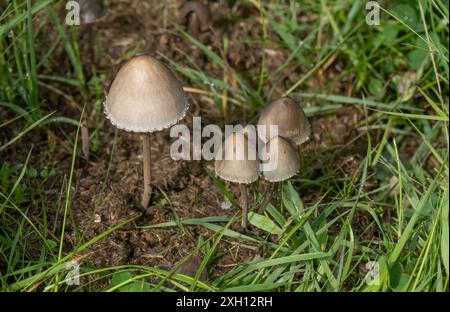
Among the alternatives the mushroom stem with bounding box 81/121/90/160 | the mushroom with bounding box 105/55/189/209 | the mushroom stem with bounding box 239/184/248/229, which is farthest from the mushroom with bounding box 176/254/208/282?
the mushroom stem with bounding box 81/121/90/160

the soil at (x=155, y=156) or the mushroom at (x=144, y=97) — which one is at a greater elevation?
the mushroom at (x=144, y=97)

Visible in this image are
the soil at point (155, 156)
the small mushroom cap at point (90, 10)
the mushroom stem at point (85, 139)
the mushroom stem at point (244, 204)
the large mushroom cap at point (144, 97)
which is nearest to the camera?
the large mushroom cap at point (144, 97)

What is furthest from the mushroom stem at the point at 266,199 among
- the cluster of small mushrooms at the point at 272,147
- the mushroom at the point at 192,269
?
the mushroom at the point at 192,269

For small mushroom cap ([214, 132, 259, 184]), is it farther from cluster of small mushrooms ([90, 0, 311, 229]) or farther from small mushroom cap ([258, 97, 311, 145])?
small mushroom cap ([258, 97, 311, 145])

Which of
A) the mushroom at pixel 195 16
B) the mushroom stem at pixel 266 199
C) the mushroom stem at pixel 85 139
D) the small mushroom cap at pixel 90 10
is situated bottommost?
the mushroom stem at pixel 266 199

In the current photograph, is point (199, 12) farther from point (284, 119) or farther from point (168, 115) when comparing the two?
point (168, 115)

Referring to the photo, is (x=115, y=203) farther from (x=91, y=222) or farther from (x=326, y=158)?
(x=326, y=158)

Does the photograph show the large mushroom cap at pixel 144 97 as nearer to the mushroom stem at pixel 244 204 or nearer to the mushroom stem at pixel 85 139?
the mushroom stem at pixel 244 204

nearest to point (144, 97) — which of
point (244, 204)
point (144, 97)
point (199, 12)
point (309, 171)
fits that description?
point (144, 97)
